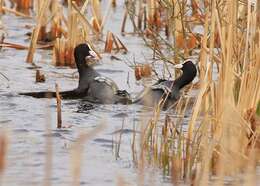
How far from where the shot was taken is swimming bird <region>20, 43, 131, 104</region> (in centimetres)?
962

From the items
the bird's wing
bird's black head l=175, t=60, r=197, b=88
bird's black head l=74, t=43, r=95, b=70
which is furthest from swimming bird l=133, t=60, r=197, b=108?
bird's black head l=74, t=43, r=95, b=70

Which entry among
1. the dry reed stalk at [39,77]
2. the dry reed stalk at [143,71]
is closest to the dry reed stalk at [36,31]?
the dry reed stalk at [39,77]

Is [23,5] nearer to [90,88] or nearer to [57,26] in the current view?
[57,26]

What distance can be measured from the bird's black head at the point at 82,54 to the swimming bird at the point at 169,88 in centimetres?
108

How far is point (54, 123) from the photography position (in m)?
8.37

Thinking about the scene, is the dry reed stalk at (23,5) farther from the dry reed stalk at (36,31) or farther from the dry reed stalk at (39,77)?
the dry reed stalk at (39,77)

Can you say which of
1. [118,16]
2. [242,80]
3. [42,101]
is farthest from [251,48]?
[118,16]

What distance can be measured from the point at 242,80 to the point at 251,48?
26 centimetres

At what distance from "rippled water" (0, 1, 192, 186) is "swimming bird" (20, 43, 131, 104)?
15 centimetres

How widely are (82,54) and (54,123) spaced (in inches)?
94.0

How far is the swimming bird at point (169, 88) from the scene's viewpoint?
940cm

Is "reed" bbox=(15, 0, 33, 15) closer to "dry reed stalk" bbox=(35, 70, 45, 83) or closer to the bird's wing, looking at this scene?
"dry reed stalk" bbox=(35, 70, 45, 83)

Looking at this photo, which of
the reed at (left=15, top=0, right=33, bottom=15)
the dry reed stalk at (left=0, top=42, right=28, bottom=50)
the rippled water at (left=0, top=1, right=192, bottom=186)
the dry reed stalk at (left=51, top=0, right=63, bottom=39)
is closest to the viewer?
the rippled water at (left=0, top=1, right=192, bottom=186)

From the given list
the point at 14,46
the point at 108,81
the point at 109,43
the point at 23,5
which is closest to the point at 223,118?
the point at 108,81
